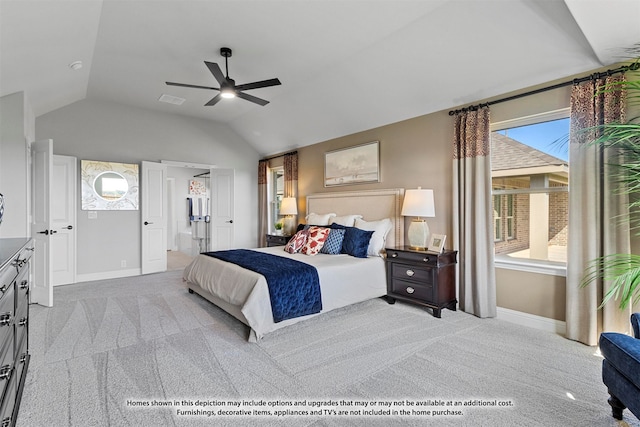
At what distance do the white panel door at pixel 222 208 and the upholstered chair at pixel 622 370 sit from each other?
624cm

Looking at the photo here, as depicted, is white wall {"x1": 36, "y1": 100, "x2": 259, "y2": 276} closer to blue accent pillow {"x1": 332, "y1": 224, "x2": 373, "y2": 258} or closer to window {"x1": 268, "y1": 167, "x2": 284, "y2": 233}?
window {"x1": 268, "y1": 167, "x2": 284, "y2": 233}

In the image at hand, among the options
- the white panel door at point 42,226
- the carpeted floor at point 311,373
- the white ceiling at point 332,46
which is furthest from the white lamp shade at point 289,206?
the white panel door at point 42,226

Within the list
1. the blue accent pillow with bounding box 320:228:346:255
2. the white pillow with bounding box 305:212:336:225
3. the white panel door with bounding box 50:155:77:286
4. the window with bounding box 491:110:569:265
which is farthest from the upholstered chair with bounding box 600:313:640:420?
the white panel door with bounding box 50:155:77:286

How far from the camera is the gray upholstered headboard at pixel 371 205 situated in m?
4.26

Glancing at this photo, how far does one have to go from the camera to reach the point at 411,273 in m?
3.62

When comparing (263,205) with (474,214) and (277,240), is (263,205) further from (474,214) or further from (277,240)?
(474,214)

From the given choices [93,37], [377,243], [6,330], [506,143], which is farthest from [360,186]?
[6,330]

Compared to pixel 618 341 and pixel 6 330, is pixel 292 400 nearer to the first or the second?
pixel 6 330

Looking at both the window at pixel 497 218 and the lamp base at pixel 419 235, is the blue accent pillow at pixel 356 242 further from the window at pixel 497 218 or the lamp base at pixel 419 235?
the window at pixel 497 218

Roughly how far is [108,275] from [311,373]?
15.9 feet

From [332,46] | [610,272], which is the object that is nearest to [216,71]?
[332,46]

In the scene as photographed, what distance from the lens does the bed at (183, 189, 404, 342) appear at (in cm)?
276

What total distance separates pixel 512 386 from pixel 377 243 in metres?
2.23

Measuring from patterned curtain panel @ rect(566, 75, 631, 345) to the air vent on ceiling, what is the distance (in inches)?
218
